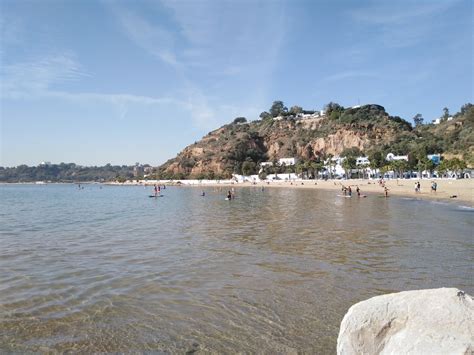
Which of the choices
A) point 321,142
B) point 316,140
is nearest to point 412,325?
→ point 321,142

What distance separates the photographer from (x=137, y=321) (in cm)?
714

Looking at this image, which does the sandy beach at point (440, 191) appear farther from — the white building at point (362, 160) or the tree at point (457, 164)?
the white building at point (362, 160)

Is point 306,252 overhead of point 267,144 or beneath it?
beneath

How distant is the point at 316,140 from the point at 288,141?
633 inches

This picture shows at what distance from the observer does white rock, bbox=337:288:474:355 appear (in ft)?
9.98

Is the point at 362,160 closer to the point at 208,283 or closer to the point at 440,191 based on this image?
the point at 440,191

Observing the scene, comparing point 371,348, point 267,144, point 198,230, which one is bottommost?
point 198,230

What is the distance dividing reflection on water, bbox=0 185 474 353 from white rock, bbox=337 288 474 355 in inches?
102

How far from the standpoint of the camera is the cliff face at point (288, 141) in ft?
457

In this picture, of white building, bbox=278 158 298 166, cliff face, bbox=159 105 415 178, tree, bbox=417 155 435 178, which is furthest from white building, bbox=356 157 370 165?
white building, bbox=278 158 298 166

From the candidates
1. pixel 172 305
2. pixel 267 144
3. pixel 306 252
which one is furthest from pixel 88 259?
pixel 267 144

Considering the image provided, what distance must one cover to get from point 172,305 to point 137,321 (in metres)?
1.02

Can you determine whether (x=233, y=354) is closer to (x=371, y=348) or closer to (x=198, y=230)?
(x=371, y=348)

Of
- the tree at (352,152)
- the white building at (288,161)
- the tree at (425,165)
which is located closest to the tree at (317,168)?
the tree at (352,152)
